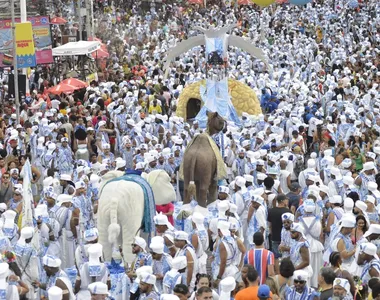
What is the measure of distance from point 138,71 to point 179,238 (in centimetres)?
1893

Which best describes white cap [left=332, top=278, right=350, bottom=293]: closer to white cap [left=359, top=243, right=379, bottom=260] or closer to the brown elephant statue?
white cap [left=359, top=243, right=379, bottom=260]

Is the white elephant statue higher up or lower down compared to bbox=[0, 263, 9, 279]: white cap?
lower down

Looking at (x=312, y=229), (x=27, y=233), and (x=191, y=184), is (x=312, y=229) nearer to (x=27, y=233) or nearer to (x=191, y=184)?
(x=191, y=184)

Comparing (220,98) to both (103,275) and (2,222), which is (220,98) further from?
(103,275)

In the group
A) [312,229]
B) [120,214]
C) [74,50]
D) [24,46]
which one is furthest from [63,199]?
[74,50]

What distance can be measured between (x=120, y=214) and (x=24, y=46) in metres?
10.4

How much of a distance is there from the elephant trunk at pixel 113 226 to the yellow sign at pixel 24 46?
10.3 meters

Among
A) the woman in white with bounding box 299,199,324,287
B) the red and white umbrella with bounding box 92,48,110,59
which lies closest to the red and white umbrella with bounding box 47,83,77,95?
the red and white umbrella with bounding box 92,48,110,59

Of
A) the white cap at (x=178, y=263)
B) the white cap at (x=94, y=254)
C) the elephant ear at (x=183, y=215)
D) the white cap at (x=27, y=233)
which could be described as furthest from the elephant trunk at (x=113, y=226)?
the white cap at (x=178, y=263)

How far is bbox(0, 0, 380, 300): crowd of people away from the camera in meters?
8.64

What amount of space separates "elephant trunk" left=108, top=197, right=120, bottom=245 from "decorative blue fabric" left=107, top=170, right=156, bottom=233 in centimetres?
52

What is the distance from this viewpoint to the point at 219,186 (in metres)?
13.3

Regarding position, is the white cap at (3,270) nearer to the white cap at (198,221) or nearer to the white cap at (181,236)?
the white cap at (181,236)

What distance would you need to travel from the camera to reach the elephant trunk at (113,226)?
1055 cm
